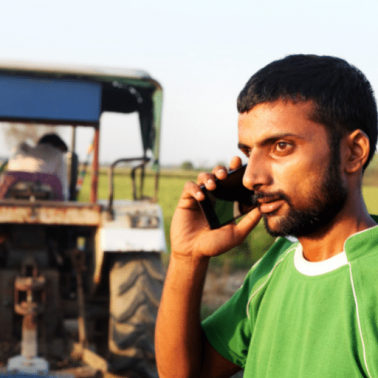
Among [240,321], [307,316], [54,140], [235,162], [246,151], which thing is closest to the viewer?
[307,316]

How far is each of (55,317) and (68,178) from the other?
1473 mm

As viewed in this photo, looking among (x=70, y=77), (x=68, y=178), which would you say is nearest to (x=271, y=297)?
(x=70, y=77)

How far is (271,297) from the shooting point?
1416mm

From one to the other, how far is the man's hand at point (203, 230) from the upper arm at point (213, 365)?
11.3 inches

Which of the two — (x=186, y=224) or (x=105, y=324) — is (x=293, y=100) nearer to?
(x=186, y=224)

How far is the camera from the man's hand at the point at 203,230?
1578mm

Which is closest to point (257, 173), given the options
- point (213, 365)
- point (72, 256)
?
point (213, 365)

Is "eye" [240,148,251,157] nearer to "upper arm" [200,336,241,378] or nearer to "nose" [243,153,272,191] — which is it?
"nose" [243,153,272,191]

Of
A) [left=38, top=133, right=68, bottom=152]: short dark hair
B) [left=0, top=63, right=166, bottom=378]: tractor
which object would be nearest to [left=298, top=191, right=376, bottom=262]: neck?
[left=0, top=63, right=166, bottom=378]: tractor

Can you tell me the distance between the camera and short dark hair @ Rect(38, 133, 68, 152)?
4.69 meters

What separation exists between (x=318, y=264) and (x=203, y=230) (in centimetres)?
45

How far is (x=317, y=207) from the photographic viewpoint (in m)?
1.28

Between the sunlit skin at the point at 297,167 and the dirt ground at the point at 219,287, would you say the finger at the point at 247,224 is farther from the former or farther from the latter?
the dirt ground at the point at 219,287

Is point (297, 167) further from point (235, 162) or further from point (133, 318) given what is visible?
point (133, 318)
